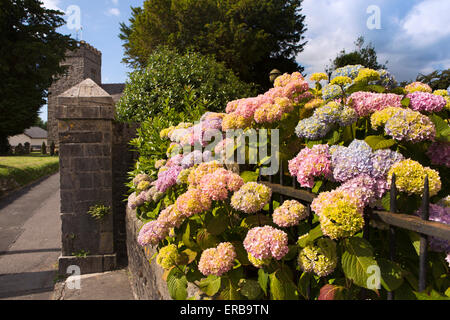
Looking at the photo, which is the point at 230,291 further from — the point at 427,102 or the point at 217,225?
the point at 427,102

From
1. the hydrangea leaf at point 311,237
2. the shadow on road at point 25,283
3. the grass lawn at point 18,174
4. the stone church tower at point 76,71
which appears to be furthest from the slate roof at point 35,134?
the hydrangea leaf at point 311,237

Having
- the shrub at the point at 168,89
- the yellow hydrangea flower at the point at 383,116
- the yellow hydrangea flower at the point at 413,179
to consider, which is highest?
the shrub at the point at 168,89

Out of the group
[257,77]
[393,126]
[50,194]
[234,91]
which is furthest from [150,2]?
[393,126]

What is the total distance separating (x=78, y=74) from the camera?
37562 millimetres

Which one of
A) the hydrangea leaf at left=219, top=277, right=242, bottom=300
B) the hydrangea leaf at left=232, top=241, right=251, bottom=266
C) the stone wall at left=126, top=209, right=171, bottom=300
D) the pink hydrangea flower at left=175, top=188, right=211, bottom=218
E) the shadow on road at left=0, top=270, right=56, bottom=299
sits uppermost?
the pink hydrangea flower at left=175, top=188, right=211, bottom=218

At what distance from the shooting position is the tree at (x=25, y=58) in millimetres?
25750

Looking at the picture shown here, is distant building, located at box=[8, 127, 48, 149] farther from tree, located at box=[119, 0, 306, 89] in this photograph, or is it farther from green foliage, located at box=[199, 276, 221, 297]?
green foliage, located at box=[199, 276, 221, 297]

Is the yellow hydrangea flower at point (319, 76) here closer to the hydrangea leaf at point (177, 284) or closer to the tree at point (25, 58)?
the hydrangea leaf at point (177, 284)

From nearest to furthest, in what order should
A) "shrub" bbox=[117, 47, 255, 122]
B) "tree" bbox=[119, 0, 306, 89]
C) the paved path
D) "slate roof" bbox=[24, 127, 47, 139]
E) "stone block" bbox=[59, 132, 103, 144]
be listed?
1. the paved path
2. "stone block" bbox=[59, 132, 103, 144]
3. "shrub" bbox=[117, 47, 255, 122]
4. "tree" bbox=[119, 0, 306, 89]
5. "slate roof" bbox=[24, 127, 47, 139]

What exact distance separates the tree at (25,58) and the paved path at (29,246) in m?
19.3

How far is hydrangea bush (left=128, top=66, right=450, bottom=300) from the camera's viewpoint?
1217 millimetres

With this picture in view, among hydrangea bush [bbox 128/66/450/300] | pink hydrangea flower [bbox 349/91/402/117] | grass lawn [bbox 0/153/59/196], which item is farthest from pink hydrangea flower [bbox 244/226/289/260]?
grass lawn [bbox 0/153/59/196]
